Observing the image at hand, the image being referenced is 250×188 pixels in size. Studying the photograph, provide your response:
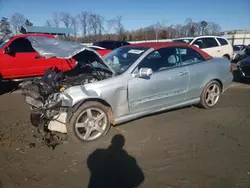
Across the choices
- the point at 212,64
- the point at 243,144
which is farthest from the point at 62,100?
the point at 212,64

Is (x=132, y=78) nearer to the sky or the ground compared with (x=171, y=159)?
nearer to the sky

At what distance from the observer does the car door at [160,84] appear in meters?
3.85

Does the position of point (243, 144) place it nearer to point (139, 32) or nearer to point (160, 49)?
point (160, 49)

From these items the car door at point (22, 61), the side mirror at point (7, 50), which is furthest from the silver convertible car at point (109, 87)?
the side mirror at point (7, 50)

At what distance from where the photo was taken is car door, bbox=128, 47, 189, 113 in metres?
3.85

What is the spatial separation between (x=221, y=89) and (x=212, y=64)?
2.37 feet

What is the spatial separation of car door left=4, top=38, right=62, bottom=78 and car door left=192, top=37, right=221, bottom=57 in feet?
24.4

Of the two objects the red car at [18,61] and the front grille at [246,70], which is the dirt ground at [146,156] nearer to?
the red car at [18,61]

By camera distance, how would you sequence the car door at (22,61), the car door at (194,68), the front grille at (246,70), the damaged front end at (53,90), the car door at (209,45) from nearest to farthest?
1. the damaged front end at (53,90)
2. the car door at (194,68)
3. the car door at (22,61)
4. the front grille at (246,70)
5. the car door at (209,45)

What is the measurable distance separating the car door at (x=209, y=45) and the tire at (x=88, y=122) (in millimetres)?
8371

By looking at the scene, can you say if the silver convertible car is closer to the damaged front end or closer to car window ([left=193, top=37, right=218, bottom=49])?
the damaged front end

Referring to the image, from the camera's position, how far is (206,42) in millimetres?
10727

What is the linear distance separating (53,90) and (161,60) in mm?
2190

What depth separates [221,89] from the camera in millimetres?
5125
